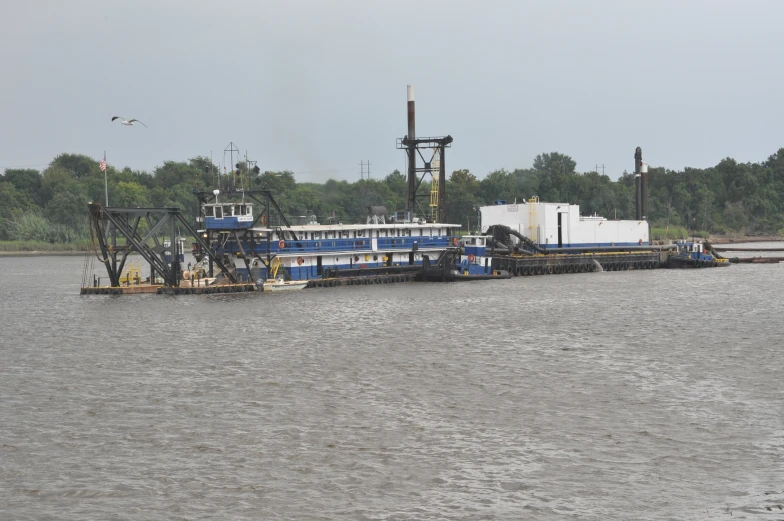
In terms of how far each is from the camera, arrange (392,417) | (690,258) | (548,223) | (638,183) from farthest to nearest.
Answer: (638,183) < (690,258) < (548,223) < (392,417)

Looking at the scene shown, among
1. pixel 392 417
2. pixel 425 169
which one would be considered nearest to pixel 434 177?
pixel 425 169

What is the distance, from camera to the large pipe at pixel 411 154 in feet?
318

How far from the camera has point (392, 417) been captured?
94.8 feet

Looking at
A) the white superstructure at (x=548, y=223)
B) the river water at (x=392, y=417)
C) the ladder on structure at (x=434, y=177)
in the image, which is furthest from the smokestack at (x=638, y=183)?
the river water at (x=392, y=417)

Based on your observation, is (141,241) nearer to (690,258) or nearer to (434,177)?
(434,177)

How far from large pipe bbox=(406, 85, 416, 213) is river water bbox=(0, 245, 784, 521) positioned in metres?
39.9

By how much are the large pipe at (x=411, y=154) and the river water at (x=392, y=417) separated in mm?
39935

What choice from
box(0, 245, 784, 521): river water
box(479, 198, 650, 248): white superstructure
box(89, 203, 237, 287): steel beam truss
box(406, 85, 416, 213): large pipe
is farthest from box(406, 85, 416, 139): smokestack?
box(0, 245, 784, 521): river water

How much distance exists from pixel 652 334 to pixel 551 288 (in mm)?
30381

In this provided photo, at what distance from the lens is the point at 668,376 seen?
35.7 metres

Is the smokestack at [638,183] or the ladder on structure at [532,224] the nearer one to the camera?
the ladder on structure at [532,224]

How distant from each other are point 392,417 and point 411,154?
71933 millimetres

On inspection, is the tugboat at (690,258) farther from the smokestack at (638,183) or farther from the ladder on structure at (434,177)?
the ladder on structure at (434,177)

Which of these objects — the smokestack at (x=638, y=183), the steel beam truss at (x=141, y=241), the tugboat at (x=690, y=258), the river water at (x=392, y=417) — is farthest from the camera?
the smokestack at (x=638, y=183)
